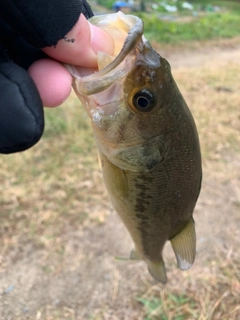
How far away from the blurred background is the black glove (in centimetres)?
144

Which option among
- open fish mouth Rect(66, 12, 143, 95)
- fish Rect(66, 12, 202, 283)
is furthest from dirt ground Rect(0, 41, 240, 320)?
open fish mouth Rect(66, 12, 143, 95)

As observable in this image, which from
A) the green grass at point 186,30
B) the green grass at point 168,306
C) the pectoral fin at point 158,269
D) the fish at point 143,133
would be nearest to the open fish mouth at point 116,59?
the fish at point 143,133

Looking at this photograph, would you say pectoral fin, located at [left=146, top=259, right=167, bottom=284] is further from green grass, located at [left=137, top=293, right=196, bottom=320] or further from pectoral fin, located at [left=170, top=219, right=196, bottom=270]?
green grass, located at [left=137, top=293, right=196, bottom=320]

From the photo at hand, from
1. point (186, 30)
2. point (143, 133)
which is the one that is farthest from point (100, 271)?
point (186, 30)

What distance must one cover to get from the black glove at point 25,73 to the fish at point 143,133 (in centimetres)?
15

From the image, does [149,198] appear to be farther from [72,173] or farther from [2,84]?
[72,173]

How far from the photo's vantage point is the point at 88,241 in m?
2.39

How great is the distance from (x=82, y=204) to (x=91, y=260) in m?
0.43

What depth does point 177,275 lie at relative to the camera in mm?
2166

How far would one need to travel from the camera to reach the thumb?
0.86 metres

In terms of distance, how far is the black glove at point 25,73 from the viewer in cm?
80

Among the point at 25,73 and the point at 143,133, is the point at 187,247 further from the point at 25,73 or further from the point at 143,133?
the point at 25,73

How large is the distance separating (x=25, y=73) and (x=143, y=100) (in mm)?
350

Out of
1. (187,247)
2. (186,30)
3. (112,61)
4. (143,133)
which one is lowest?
(186,30)
